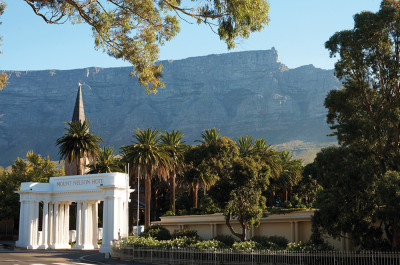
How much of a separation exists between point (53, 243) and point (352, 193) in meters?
37.2

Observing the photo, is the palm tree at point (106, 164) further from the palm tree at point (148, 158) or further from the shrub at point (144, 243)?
the shrub at point (144, 243)

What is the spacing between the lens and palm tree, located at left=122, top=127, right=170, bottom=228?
5816 cm

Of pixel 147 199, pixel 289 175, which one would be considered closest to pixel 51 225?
pixel 147 199

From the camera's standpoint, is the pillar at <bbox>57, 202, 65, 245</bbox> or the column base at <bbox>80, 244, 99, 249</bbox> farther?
the pillar at <bbox>57, 202, 65, 245</bbox>

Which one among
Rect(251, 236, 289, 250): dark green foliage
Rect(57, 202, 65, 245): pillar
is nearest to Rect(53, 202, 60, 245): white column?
Rect(57, 202, 65, 245): pillar

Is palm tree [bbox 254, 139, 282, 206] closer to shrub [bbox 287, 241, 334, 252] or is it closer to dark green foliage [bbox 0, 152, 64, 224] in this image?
shrub [bbox 287, 241, 334, 252]

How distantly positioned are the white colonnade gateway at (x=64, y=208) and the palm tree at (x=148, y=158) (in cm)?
566

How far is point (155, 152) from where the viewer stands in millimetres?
59062

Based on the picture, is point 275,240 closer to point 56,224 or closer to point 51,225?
point 56,224

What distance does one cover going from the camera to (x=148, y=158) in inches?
2285

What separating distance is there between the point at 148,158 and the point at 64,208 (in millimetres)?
10804

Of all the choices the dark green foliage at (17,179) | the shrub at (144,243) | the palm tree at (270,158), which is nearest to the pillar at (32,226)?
the dark green foliage at (17,179)

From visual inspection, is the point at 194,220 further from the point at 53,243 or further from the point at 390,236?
the point at 390,236

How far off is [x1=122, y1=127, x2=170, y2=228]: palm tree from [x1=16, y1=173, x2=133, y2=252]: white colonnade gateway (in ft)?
18.6
